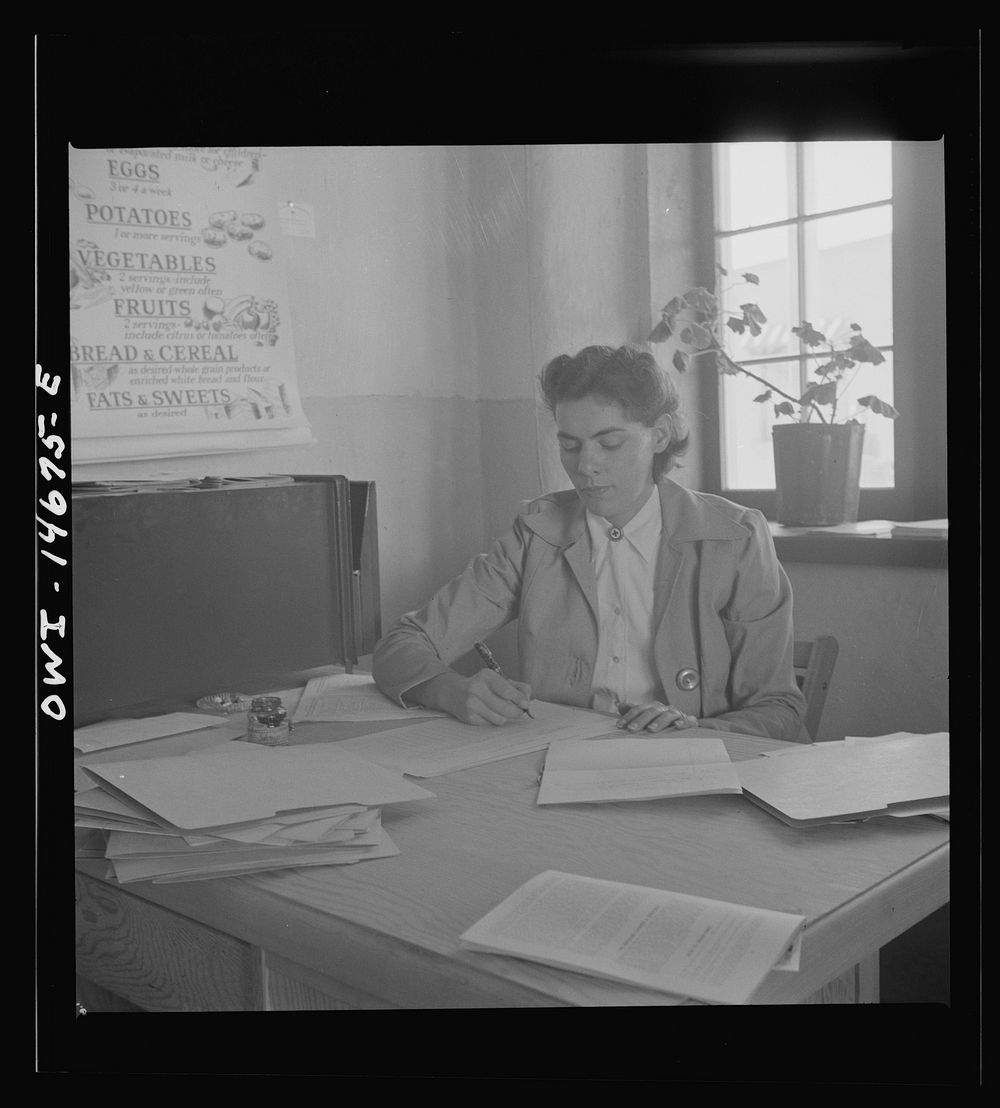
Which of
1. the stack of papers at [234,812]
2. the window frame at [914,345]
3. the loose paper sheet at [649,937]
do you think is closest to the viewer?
the loose paper sheet at [649,937]

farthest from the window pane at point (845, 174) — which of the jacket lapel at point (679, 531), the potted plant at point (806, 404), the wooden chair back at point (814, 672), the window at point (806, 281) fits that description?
the wooden chair back at point (814, 672)

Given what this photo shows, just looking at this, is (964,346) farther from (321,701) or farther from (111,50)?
(111,50)

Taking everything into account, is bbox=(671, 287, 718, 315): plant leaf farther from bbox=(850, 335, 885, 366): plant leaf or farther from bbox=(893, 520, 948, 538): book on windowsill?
bbox=(893, 520, 948, 538): book on windowsill

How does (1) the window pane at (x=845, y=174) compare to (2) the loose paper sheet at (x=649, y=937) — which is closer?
(2) the loose paper sheet at (x=649, y=937)

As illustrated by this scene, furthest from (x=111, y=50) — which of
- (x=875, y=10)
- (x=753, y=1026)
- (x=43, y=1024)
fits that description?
(x=753, y=1026)

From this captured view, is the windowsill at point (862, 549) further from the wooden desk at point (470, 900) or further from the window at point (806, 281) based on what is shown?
the wooden desk at point (470, 900)

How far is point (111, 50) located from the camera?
3.75 feet

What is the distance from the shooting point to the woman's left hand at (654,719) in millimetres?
1215

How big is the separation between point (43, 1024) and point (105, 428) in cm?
69

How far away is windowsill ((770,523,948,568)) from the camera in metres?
1.18

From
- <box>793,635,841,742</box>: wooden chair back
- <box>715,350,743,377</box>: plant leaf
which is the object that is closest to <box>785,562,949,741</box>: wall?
<box>793,635,841,742</box>: wooden chair back

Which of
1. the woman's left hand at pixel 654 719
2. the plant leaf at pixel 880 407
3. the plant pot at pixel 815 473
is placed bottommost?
the woman's left hand at pixel 654 719

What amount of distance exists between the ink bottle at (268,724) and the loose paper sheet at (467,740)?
0.24ft

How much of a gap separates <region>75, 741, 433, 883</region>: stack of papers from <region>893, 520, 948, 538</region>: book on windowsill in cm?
63
